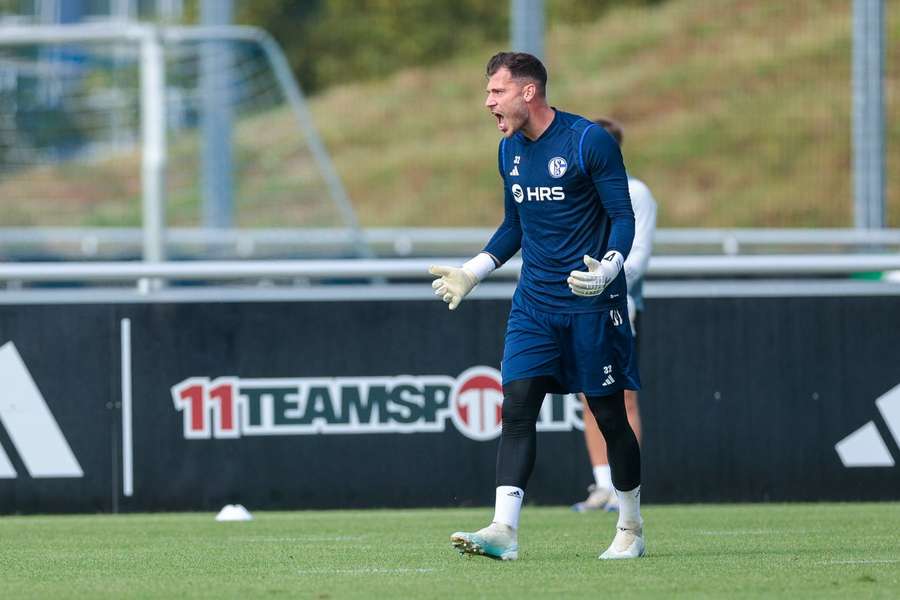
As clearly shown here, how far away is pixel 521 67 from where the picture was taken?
289 inches

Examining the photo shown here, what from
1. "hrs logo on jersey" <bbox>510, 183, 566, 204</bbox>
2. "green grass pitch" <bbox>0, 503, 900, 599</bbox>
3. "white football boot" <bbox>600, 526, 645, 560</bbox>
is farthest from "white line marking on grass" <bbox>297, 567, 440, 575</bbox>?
"hrs logo on jersey" <bbox>510, 183, 566, 204</bbox>

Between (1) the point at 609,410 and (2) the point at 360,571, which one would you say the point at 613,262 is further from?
(2) the point at 360,571

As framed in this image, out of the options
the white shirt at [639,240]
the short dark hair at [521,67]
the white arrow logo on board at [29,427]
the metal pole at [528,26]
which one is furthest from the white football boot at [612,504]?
the metal pole at [528,26]

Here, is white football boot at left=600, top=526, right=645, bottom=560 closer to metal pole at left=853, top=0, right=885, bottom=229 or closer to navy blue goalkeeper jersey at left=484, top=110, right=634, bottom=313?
navy blue goalkeeper jersey at left=484, top=110, right=634, bottom=313

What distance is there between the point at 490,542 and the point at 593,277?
1153 mm

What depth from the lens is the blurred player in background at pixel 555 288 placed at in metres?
7.29

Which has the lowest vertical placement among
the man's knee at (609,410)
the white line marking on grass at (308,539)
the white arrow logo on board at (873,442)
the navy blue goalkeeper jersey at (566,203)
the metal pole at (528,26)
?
the white line marking on grass at (308,539)

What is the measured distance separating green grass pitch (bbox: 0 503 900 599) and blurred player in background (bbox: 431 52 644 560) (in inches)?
16.0

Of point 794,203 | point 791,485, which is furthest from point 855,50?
point 794,203

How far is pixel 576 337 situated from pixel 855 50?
274 inches

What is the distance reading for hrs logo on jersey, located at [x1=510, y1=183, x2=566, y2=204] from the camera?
24.0 feet

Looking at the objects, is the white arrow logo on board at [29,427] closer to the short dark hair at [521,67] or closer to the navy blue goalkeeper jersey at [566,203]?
the navy blue goalkeeper jersey at [566,203]

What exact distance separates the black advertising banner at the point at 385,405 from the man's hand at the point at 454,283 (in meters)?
2.92

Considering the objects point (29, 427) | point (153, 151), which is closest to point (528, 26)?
point (153, 151)
